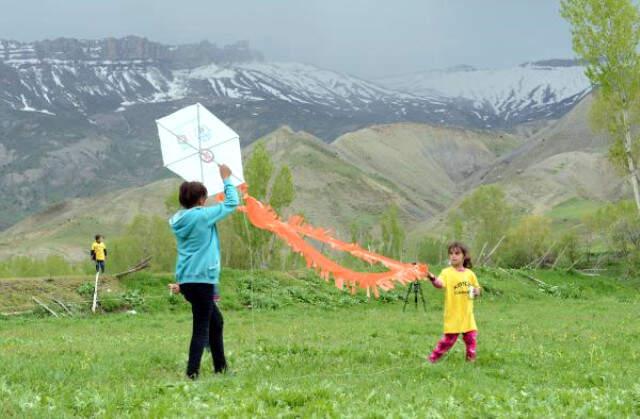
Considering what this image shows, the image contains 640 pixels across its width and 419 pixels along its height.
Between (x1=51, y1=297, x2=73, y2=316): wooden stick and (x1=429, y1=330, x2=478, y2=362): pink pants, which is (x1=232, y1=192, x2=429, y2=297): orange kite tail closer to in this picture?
(x1=429, y1=330, x2=478, y2=362): pink pants

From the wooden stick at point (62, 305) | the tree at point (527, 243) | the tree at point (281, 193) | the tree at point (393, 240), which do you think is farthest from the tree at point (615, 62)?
the tree at point (393, 240)

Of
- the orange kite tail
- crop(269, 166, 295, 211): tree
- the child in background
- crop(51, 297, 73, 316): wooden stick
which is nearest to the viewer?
the orange kite tail

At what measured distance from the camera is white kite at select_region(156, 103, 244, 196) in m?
13.9

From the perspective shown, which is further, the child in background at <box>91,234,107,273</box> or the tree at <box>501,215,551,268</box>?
the tree at <box>501,215,551,268</box>

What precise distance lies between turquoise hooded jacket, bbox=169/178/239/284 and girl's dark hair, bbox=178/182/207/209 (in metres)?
0.13

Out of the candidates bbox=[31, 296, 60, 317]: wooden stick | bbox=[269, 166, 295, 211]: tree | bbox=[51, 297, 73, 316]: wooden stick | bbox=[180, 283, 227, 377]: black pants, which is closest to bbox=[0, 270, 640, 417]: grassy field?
bbox=[180, 283, 227, 377]: black pants

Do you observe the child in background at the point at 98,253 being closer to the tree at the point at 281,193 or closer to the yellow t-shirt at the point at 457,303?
the yellow t-shirt at the point at 457,303

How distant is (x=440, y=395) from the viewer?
9.24m

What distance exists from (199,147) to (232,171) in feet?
2.93

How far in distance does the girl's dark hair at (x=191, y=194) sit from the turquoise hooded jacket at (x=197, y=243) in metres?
0.13

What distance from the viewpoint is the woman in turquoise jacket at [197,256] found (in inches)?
398

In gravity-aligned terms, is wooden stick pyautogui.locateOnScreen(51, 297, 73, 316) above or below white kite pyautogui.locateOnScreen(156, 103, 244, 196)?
below

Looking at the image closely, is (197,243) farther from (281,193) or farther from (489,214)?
(489,214)

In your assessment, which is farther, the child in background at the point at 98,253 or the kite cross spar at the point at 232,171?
the child in background at the point at 98,253
